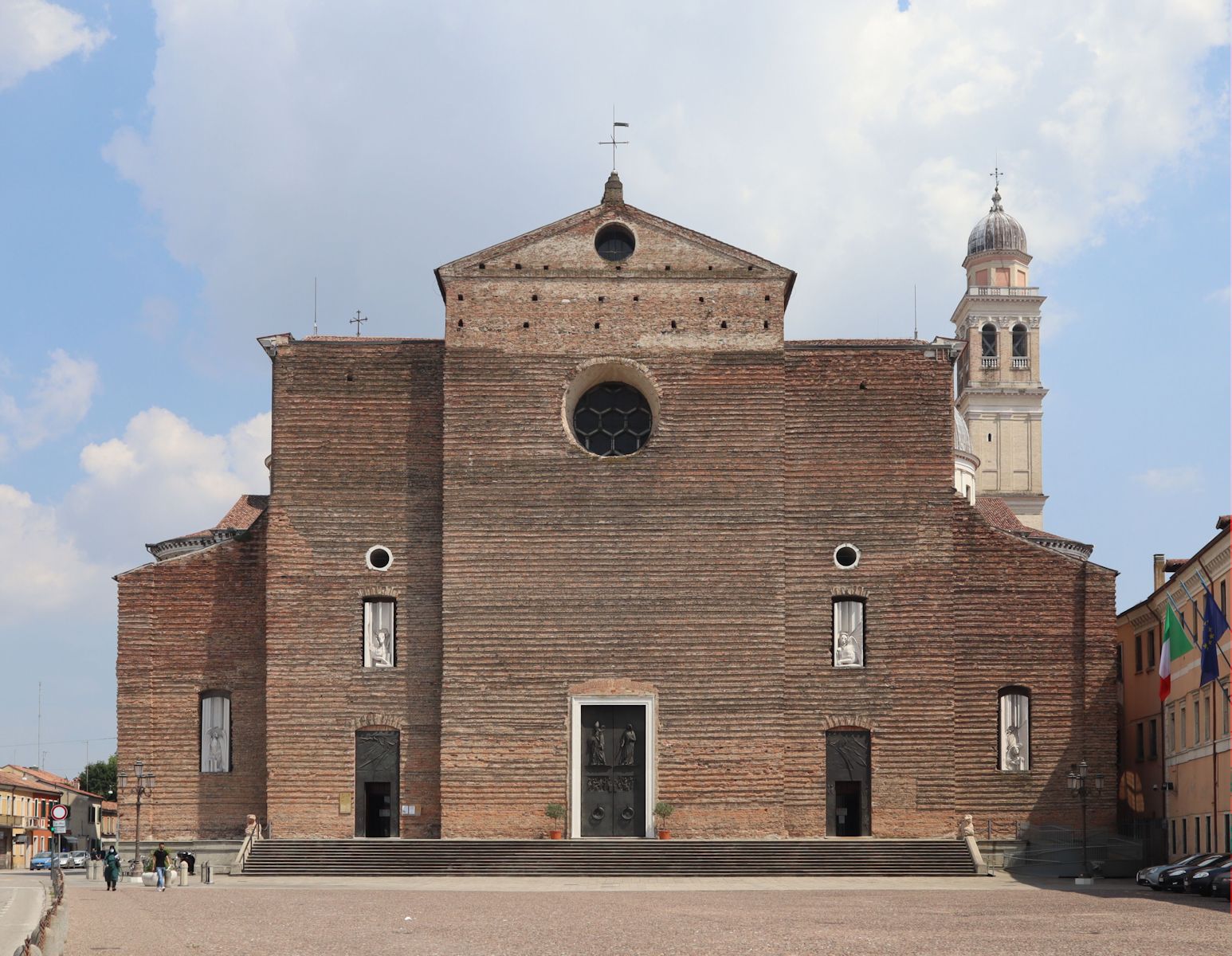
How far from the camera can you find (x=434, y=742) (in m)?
43.3

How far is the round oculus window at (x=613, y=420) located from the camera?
1758 inches

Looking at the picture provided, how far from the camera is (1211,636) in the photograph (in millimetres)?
39156

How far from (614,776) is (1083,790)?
433 inches

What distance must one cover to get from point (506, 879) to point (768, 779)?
6.99m

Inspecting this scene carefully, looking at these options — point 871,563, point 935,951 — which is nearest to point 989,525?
point 871,563

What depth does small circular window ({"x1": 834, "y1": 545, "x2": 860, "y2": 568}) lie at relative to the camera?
43875 mm

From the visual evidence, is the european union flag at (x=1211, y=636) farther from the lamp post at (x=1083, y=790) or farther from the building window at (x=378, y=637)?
the building window at (x=378, y=637)

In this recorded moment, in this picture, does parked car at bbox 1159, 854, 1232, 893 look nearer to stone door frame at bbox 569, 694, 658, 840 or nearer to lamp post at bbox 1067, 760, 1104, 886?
lamp post at bbox 1067, 760, 1104, 886

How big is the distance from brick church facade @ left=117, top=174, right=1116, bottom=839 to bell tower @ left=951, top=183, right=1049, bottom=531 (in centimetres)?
4243

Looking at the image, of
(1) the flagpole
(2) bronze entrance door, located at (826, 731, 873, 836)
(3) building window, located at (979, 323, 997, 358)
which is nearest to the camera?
(2) bronze entrance door, located at (826, 731, 873, 836)

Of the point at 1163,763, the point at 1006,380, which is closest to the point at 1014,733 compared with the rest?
the point at 1163,763

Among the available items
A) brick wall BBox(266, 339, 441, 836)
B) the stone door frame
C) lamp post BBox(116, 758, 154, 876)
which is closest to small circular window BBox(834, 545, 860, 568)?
the stone door frame

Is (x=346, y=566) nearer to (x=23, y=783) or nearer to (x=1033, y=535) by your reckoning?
(x=1033, y=535)

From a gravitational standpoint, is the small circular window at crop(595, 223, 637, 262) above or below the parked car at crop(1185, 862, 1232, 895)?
above
